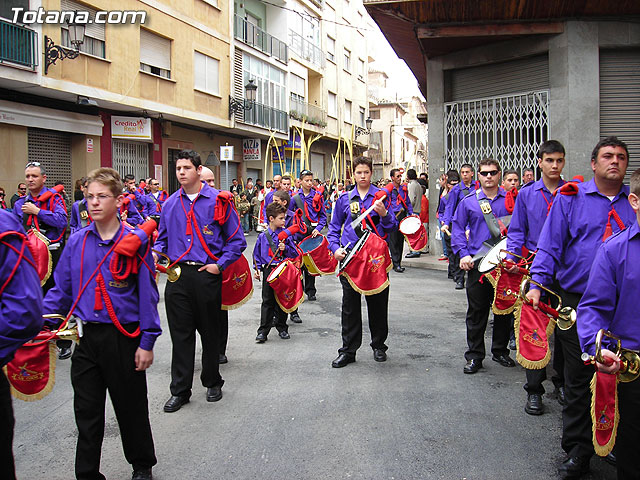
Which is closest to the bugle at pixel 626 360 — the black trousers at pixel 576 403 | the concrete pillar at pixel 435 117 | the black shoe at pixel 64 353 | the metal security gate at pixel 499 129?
the black trousers at pixel 576 403

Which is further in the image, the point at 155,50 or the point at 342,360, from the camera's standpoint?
the point at 155,50

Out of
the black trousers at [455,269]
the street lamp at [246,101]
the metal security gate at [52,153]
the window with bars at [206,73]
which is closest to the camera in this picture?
the black trousers at [455,269]

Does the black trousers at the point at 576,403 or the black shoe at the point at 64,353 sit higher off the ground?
the black trousers at the point at 576,403

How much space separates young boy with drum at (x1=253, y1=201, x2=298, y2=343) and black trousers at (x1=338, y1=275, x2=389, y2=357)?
4.34 feet

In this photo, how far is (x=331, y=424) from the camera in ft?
14.4

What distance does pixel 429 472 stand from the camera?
3.62m

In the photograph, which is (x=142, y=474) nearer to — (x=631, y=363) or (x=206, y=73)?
(x=631, y=363)

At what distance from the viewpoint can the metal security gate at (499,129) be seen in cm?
1076

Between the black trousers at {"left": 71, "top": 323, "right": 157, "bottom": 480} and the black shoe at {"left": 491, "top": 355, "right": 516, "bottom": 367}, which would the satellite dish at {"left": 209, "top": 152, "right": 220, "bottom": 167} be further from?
the black trousers at {"left": 71, "top": 323, "right": 157, "bottom": 480}

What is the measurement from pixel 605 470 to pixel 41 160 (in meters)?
16.5

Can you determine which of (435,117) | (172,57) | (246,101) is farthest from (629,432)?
(246,101)

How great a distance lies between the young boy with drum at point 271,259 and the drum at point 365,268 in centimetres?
149

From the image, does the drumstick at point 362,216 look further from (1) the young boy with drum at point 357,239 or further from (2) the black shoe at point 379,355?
(2) the black shoe at point 379,355

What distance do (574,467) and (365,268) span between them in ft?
9.02
